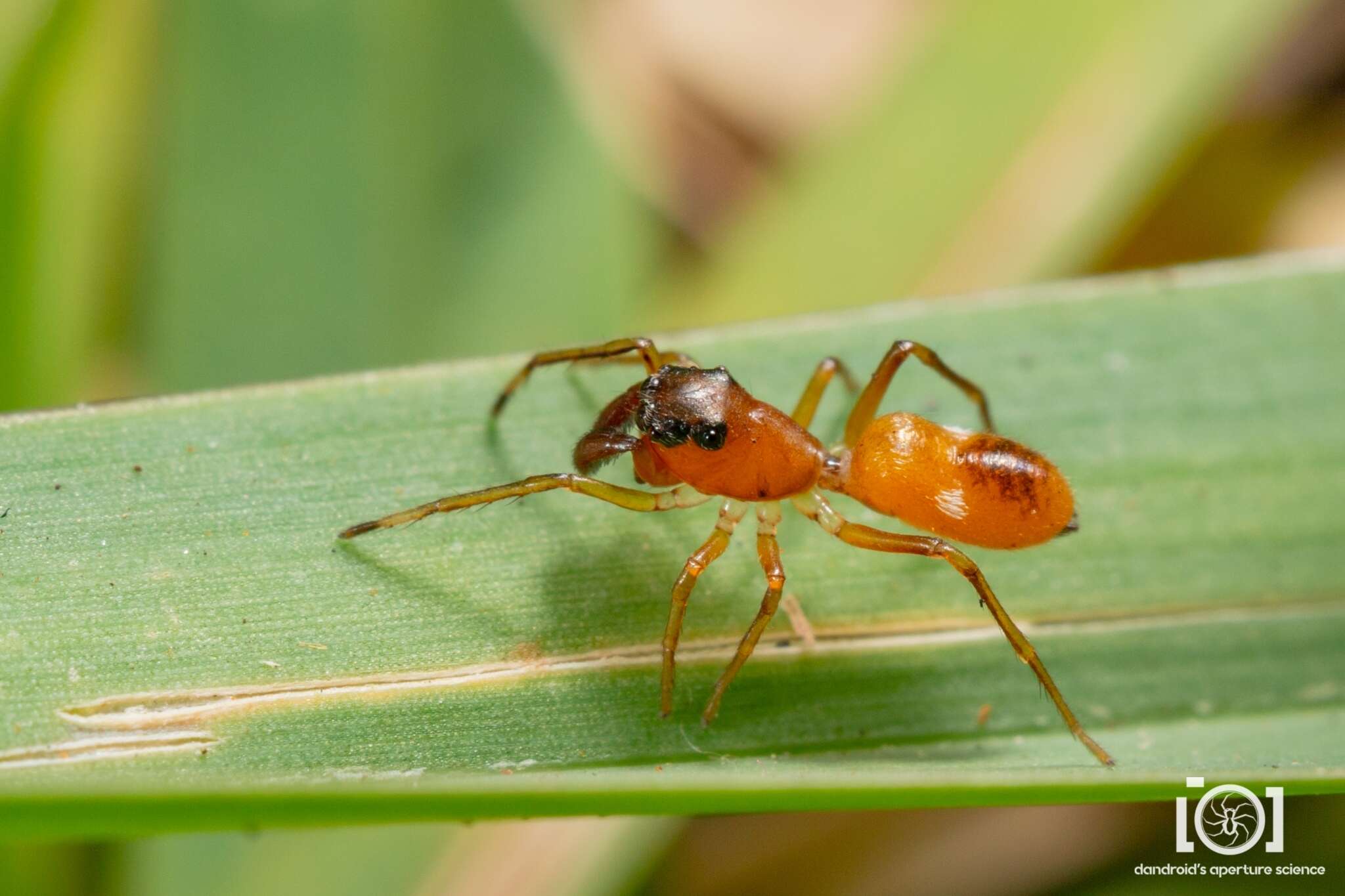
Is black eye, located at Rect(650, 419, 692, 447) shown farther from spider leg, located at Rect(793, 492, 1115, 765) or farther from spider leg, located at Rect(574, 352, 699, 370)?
spider leg, located at Rect(793, 492, 1115, 765)

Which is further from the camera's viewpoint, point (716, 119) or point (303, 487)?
point (716, 119)

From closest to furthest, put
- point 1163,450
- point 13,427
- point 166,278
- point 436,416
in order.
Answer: point 13,427 < point 436,416 < point 1163,450 < point 166,278

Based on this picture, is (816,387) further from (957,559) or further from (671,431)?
(957,559)

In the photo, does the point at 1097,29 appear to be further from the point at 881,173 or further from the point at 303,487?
the point at 303,487

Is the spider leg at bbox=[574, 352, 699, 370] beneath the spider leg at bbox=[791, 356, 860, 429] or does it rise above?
above

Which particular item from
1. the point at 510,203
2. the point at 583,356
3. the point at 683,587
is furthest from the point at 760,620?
the point at 510,203

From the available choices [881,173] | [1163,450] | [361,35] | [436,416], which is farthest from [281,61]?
[1163,450]

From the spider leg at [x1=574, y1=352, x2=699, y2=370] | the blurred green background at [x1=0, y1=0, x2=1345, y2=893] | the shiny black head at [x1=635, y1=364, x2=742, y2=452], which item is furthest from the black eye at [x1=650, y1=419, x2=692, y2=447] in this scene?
the blurred green background at [x1=0, y1=0, x2=1345, y2=893]

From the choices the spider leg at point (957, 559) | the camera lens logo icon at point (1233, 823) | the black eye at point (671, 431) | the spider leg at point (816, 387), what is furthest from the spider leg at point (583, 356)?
the camera lens logo icon at point (1233, 823)
